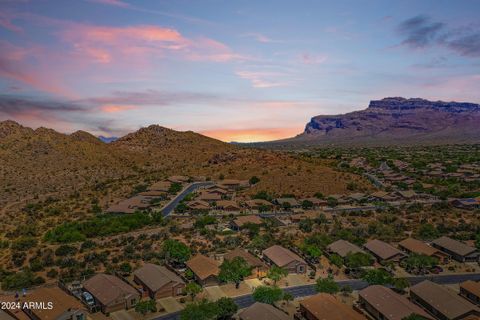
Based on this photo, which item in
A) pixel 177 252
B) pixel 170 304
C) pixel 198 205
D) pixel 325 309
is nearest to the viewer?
pixel 325 309

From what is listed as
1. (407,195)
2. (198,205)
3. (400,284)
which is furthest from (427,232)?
(198,205)

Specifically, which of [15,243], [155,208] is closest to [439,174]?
[155,208]

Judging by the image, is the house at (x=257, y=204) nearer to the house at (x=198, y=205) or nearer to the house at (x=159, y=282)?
the house at (x=198, y=205)

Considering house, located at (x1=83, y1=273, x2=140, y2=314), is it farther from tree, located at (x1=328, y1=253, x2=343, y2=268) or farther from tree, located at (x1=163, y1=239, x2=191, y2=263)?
tree, located at (x1=328, y1=253, x2=343, y2=268)

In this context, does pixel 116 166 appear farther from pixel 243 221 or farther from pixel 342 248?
pixel 342 248

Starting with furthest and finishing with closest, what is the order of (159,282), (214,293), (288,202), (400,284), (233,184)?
(233,184), (288,202), (214,293), (400,284), (159,282)

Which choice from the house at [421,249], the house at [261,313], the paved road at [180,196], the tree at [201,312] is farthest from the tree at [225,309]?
the paved road at [180,196]

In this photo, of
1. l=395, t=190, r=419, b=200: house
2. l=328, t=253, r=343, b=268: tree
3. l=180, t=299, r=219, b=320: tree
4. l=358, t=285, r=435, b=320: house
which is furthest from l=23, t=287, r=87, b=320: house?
l=395, t=190, r=419, b=200: house
